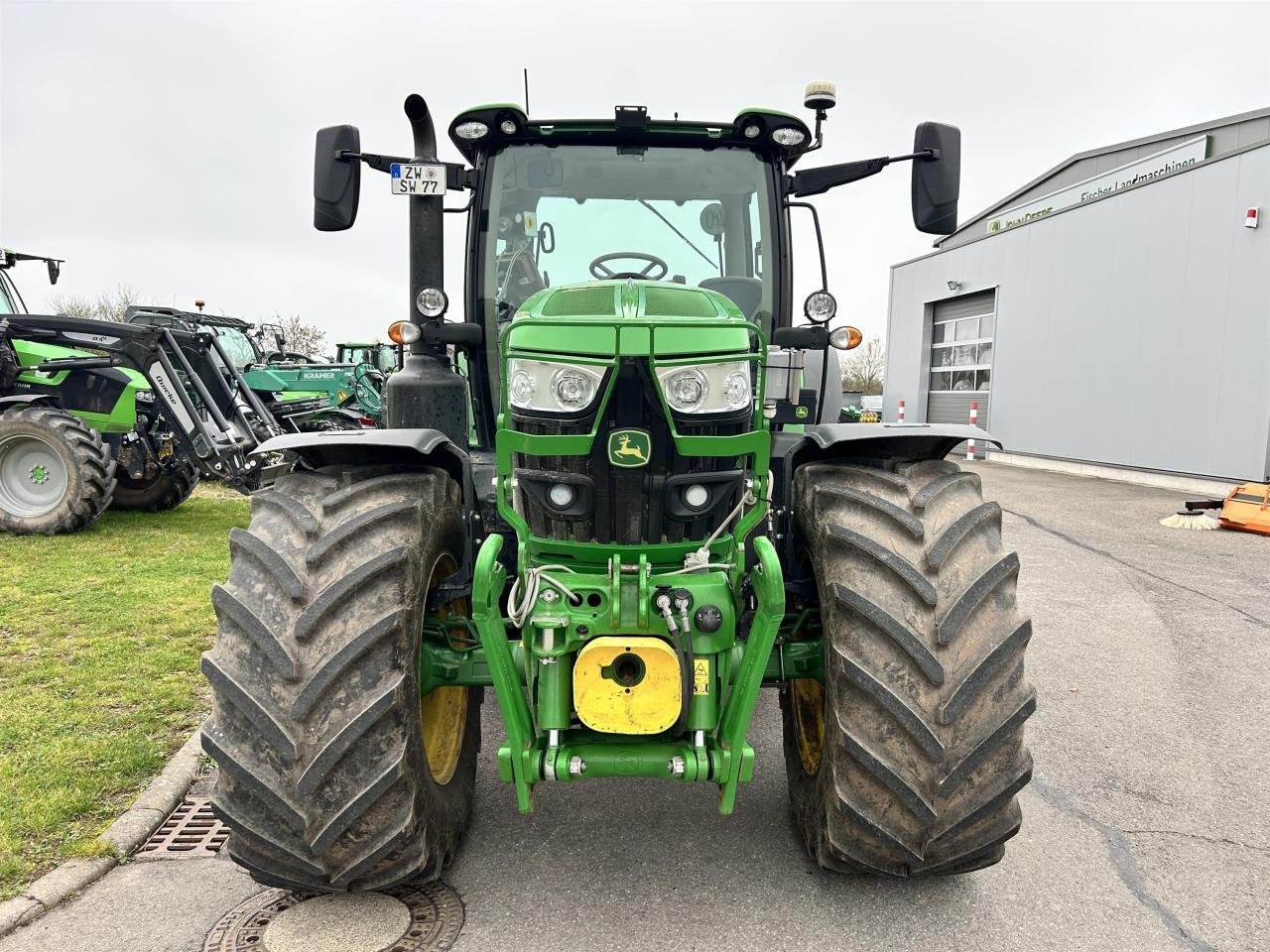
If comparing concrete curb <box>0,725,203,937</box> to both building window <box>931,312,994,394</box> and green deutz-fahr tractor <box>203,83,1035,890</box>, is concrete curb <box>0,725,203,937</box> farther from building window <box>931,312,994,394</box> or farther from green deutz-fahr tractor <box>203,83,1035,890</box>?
building window <box>931,312,994,394</box>

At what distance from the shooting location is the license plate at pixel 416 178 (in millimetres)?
3469

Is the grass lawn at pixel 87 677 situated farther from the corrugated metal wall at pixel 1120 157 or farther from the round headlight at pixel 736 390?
the corrugated metal wall at pixel 1120 157

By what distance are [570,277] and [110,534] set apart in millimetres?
7006

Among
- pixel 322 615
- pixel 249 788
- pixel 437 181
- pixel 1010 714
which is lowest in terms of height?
pixel 249 788

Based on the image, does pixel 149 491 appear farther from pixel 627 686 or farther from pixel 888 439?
pixel 888 439

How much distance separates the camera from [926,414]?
2172 cm

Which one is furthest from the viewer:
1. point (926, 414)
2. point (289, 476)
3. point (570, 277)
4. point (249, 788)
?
point (926, 414)

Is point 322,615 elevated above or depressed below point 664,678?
above

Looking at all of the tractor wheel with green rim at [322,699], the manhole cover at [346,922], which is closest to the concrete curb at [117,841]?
the tractor wheel with green rim at [322,699]

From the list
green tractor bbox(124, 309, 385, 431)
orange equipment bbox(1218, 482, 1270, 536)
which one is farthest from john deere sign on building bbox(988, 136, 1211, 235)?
green tractor bbox(124, 309, 385, 431)

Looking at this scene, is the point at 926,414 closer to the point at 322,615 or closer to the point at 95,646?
the point at 95,646

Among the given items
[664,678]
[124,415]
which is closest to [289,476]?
[664,678]

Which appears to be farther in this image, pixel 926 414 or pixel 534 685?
pixel 926 414

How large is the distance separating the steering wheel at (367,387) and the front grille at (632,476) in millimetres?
14051
